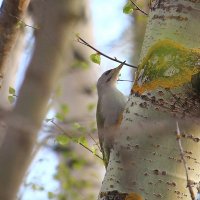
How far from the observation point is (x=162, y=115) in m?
2.11

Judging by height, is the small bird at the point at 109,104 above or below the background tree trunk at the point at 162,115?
above

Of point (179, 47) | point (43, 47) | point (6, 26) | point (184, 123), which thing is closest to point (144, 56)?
point (179, 47)

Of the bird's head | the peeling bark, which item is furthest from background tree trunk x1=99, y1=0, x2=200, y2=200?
the bird's head

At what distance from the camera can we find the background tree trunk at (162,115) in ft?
6.64

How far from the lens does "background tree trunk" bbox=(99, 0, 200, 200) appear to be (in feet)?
6.64

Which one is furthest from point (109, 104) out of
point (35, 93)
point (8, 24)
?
point (35, 93)

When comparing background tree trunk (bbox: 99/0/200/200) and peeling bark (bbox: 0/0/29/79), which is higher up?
peeling bark (bbox: 0/0/29/79)

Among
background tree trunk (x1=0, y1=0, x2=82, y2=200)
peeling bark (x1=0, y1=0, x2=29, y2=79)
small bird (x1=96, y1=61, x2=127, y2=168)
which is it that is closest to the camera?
background tree trunk (x1=0, y1=0, x2=82, y2=200)

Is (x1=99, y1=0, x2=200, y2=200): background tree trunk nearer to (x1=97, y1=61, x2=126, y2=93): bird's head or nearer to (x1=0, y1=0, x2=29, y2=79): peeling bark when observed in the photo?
(x1=0, y1=0, x2=29, y2=79): peeling bark

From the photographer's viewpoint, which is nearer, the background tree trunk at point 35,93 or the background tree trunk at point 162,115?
the background tree trunk at point 35,93

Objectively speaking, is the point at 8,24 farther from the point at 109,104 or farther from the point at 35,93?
the point at 35,93

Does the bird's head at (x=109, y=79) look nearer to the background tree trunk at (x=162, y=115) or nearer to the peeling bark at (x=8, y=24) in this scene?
the peeling bark at (x=8, y=24)

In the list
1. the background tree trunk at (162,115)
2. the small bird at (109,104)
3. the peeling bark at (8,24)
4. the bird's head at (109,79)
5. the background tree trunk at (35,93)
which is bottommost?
the background tree trunk at (35,93)

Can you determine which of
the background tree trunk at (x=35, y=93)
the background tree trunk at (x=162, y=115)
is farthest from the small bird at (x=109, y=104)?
the background tree trunk at (x=35, y=93)
